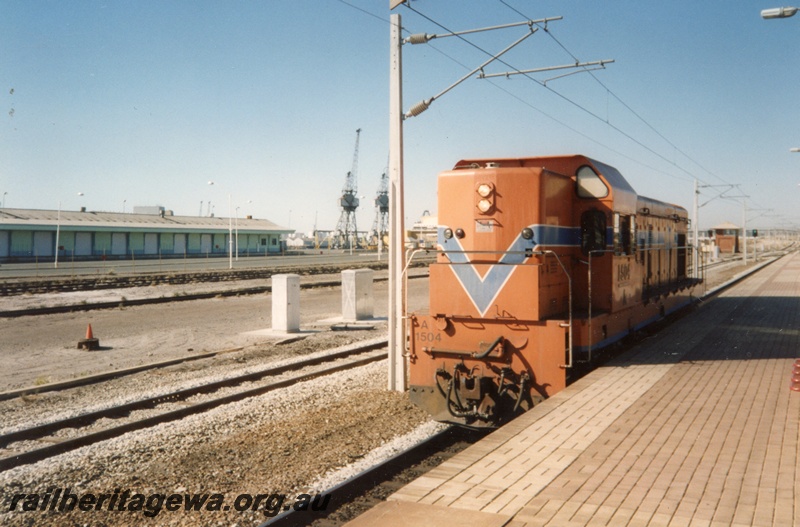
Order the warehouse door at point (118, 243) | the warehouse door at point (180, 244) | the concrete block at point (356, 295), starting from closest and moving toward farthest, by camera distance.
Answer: the concrete block at point (356, 295), the warehouse door at point (118, 243), the warehouse door at point (180, 244)

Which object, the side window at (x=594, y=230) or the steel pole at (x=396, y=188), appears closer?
the side window at (x=594, y=230)

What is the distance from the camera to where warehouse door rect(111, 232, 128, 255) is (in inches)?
2248

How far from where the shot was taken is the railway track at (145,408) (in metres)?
6.99

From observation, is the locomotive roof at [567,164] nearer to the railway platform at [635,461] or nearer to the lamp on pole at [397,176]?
the lamp on pole at [397,176]

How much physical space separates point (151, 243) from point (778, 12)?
57.7 meters

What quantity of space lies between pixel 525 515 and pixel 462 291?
4.14 m

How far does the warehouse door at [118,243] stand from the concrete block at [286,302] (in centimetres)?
4654

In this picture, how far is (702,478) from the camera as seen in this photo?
183 inches

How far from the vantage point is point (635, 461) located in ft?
16.6

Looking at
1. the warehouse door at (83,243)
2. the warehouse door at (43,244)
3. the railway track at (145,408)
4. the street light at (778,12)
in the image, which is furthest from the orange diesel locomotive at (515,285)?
the warehouse door at (83,243)

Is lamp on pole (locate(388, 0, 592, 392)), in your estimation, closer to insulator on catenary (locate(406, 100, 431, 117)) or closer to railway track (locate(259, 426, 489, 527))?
insulator on catenary (locate(406, 100, 431, 117))

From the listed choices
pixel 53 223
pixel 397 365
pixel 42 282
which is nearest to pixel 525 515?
pixel 397 365

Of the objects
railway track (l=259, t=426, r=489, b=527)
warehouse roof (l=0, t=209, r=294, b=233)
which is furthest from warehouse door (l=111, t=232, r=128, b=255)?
railway track (l=259, t=426, r=489, b=527)

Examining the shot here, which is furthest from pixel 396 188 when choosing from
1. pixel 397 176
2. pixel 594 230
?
pixel 594 230
